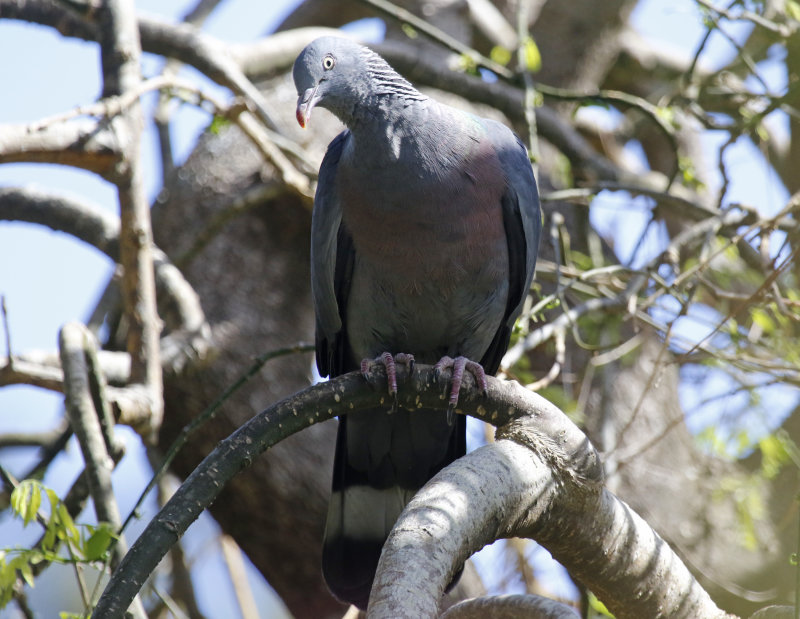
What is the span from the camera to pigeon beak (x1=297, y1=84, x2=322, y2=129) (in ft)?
9.56

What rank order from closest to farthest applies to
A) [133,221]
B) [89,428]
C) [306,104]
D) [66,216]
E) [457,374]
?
[457,374] → [89,428] → [306,104] → [133,221] → [66,216]

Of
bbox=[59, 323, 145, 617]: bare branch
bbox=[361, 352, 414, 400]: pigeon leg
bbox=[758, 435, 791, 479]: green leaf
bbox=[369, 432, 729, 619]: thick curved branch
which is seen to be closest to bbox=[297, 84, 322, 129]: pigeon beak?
bbox=[361, 352, 414, 400]: pigeon leg

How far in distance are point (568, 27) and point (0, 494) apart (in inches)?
169

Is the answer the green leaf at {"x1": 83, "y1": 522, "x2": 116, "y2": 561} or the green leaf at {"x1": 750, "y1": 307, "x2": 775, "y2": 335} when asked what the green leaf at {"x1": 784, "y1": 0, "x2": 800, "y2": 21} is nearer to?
the green leaf at {"x1": 750, "y1": 307, "x2": 775, "y2": 335}

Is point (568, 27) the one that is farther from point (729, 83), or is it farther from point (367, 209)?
point (367, 209)

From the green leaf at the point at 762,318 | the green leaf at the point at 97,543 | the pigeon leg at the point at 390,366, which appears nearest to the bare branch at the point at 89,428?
the green leaf at the point at 97,543

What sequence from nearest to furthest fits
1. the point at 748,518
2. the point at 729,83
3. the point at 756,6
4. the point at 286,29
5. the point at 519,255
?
the point at 519,255 < the point at 756,6 < the point at 748,518 < the point at 729,83 < the point at 286,29

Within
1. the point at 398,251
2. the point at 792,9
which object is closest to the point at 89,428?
the point at 398,251

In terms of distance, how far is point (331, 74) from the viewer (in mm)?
3102

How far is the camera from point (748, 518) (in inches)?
173

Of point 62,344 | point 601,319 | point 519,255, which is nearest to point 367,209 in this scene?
point 519,255

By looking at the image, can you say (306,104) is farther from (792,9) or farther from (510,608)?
(792,9)

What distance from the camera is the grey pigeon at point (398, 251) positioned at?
9.95 feet

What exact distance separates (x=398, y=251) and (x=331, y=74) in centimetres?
66
